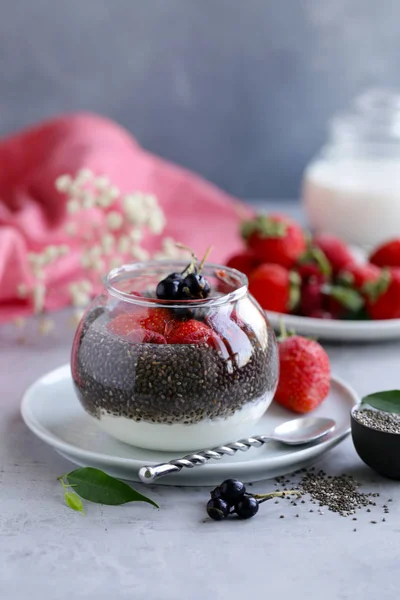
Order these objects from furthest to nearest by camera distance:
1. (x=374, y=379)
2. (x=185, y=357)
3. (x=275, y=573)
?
1. (x=374, y=379)
2. (x=185, y=357)
3. (x=275, y=573)

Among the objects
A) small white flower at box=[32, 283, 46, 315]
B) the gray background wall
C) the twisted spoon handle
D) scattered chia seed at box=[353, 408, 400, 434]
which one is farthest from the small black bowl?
the gray background wall

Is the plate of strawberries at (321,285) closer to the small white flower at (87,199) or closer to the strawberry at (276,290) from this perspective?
the strawberry at (276,290)

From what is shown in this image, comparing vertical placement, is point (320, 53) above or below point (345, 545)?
above

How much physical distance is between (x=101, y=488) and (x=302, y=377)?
0.36 m

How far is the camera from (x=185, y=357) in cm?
A: 99

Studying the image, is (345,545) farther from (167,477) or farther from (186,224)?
(186,224)

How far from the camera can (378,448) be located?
1.02 metres

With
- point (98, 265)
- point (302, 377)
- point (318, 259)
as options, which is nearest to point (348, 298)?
point (318, 259)

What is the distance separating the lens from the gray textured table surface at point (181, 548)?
2.71 ft

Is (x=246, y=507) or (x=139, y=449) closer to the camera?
(x=246, y=507)

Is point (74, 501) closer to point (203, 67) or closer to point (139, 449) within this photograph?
point (139, 449)

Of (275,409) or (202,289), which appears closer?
(202,289)

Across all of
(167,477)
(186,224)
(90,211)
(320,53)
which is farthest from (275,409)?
(320,53)

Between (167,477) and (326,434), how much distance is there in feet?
0.76
